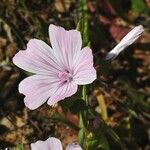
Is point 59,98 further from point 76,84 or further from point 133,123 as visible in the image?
point 133,123

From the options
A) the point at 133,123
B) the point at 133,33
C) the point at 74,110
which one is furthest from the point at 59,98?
the point at 133,123

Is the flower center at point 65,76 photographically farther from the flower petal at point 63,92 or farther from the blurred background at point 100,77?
the blurred background at point 100,77

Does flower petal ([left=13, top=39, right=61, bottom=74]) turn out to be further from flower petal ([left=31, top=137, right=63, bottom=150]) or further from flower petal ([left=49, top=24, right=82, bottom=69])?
flower petal ([left=31, top=137, right=63, bottom=150])

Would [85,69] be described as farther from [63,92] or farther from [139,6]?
[139,6]

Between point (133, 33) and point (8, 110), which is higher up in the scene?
point (133, 33)

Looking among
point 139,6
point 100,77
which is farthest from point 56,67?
point 139,6
